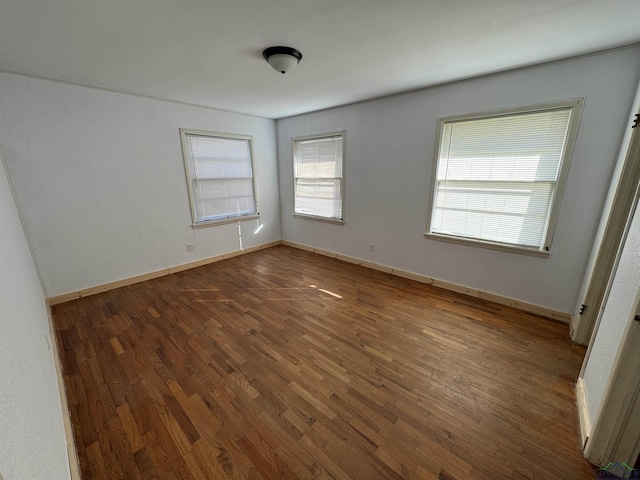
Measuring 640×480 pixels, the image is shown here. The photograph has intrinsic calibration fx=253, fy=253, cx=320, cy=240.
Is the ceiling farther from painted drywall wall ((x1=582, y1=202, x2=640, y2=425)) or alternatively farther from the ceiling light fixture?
painted drywall wall ((x1=582, y1=202, x2=640, y2=425))

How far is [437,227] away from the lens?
320 centimetres

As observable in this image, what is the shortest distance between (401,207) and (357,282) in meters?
1.18

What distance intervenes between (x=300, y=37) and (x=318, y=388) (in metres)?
2.52

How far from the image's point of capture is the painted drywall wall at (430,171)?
215cm

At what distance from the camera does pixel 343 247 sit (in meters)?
4.27

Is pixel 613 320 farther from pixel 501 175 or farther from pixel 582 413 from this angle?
pixel 501 175

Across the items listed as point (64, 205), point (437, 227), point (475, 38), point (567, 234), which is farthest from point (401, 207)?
point (64, 205)

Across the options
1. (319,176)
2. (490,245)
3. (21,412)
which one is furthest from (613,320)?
(319,176)

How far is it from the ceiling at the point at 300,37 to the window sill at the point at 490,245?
5.66 ft

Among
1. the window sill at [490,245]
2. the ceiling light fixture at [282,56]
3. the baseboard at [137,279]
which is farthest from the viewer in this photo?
the baseboard at [137,279]

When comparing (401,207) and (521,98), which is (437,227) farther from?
(521,98)

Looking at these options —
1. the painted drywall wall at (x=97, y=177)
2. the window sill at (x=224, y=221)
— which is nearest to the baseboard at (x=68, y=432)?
the painted drywall wall at (x=97, y=177)

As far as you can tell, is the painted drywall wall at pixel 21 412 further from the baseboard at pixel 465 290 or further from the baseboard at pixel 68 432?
the baseboard at pixel 465 290

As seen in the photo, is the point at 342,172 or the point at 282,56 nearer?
the point at 282,56
